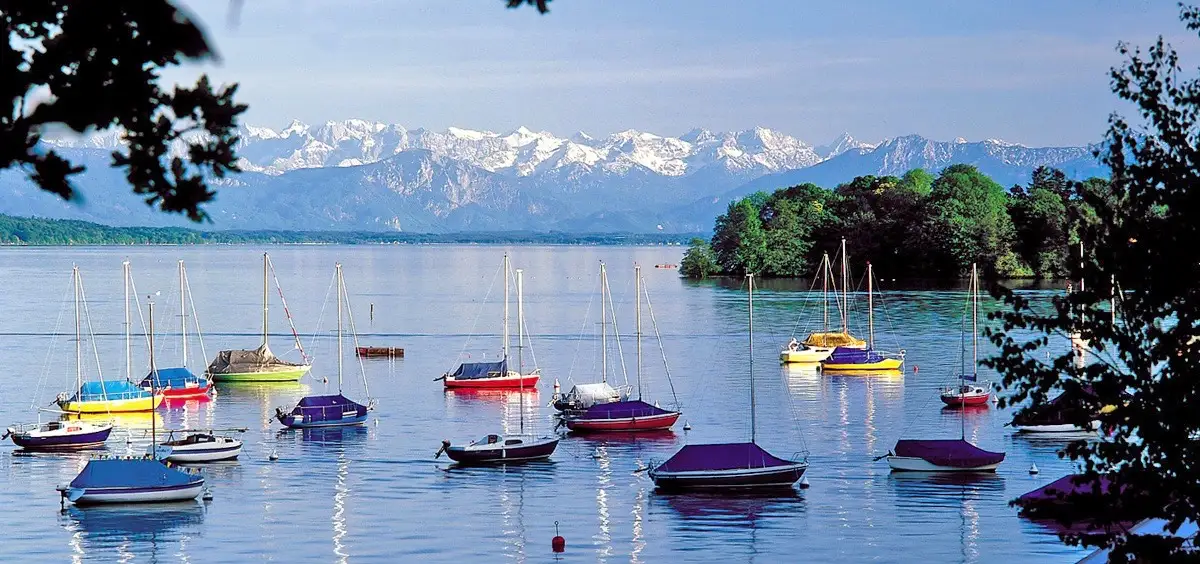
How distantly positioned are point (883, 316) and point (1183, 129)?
9049 cm

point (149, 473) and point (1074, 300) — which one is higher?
point (1074, 300)

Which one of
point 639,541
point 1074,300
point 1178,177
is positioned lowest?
point 639,541

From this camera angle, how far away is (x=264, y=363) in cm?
6831

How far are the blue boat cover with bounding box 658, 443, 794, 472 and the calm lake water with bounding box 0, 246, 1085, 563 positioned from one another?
3.15 feet

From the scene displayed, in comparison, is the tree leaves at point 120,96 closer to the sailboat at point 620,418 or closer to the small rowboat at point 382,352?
the sailboat at point 620,418

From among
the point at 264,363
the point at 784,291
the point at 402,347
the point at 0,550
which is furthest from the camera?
the point at 784,291

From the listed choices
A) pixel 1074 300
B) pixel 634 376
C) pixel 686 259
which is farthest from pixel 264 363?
pixel 686 259

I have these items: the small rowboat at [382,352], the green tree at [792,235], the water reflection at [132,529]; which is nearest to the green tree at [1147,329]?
the water reflection at [132,529]

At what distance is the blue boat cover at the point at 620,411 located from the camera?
50.5m

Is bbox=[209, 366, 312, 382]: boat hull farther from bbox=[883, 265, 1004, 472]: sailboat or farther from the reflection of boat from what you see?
bbox=[883, 265, 1004, 472]: sailboat

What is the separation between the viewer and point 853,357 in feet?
237

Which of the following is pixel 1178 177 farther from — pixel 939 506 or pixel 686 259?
pixel 686 259

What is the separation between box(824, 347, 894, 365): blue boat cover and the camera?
237ft

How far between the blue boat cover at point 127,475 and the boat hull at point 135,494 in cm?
10
